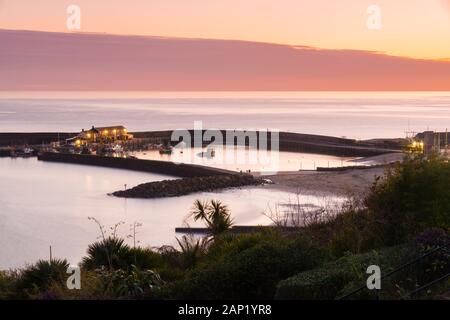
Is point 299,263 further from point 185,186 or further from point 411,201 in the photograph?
point 185,186

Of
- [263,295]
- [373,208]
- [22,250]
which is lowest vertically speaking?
[22,250]

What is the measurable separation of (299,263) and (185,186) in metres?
30.1

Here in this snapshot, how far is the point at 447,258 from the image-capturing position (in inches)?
411

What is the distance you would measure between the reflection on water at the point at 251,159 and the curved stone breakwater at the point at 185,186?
7.27 meters

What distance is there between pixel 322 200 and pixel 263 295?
22.7m

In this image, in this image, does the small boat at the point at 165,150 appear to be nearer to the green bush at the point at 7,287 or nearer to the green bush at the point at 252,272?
the green bush at the point at 7,287

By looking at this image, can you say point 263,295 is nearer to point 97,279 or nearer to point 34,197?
point 97,279

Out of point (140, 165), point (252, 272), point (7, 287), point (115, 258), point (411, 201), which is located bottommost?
point (140, 165)

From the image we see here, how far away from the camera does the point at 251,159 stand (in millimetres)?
61406

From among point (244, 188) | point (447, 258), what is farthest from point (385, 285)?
point (244, 188)

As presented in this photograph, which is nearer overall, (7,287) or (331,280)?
(331,280)

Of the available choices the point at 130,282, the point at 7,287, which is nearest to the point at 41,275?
the point at 7,287

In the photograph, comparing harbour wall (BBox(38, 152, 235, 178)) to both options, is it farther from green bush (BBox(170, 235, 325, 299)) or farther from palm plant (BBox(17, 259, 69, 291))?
green bush (BBox(170, 235, 325, 299))
